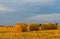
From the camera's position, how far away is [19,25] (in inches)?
757

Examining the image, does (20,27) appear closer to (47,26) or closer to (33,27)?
(33,27)

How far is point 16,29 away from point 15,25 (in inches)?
31.1

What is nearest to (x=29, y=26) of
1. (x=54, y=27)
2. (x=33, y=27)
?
(x=33, y=27)

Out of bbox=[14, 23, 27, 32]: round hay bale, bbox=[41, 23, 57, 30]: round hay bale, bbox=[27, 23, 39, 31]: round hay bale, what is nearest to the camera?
bbox=[14, 23, 27, 32]: round hay bale

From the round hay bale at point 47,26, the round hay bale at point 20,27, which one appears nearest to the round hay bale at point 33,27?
the round hay bale at point 20,27

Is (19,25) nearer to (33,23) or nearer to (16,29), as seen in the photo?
(16,29)

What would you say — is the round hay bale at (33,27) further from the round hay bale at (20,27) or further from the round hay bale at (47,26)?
the round hay bale at (47,26)

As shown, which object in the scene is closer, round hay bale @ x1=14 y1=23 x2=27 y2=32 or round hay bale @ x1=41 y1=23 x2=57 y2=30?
round hay bale @ x1=14 y1=23 x2=27 y2=32

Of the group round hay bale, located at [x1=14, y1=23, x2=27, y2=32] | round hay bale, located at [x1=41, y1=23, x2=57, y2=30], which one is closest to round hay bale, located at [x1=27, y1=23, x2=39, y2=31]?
round hay bale, located at [x1=14, y1=23, x2=27, y2=32]

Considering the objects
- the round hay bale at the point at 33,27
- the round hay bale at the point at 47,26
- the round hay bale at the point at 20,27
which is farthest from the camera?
the round hay bale at the point at 47,26

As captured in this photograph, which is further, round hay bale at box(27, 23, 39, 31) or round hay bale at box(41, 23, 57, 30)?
round hay bale at box(41, 23, 57, 30)

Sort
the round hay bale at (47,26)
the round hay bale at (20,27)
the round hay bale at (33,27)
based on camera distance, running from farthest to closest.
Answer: the round hay bale at (47,26), the round hay bale at (33,27), the round hay bale at (20,27)

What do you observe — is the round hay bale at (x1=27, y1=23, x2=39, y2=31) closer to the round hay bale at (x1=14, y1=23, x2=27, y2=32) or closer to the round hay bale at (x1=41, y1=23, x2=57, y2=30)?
the round hay bale at (x1=14, y1=23, x2=27, y2=32)

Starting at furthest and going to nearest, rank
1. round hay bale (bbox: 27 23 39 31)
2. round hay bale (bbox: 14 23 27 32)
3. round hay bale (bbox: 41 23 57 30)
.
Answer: round hay bale (bbox: 41 23 57 30)
round hay bale (bbox: 27 23 39 31)
round hay bale (bbox: 14 23 27 32)
